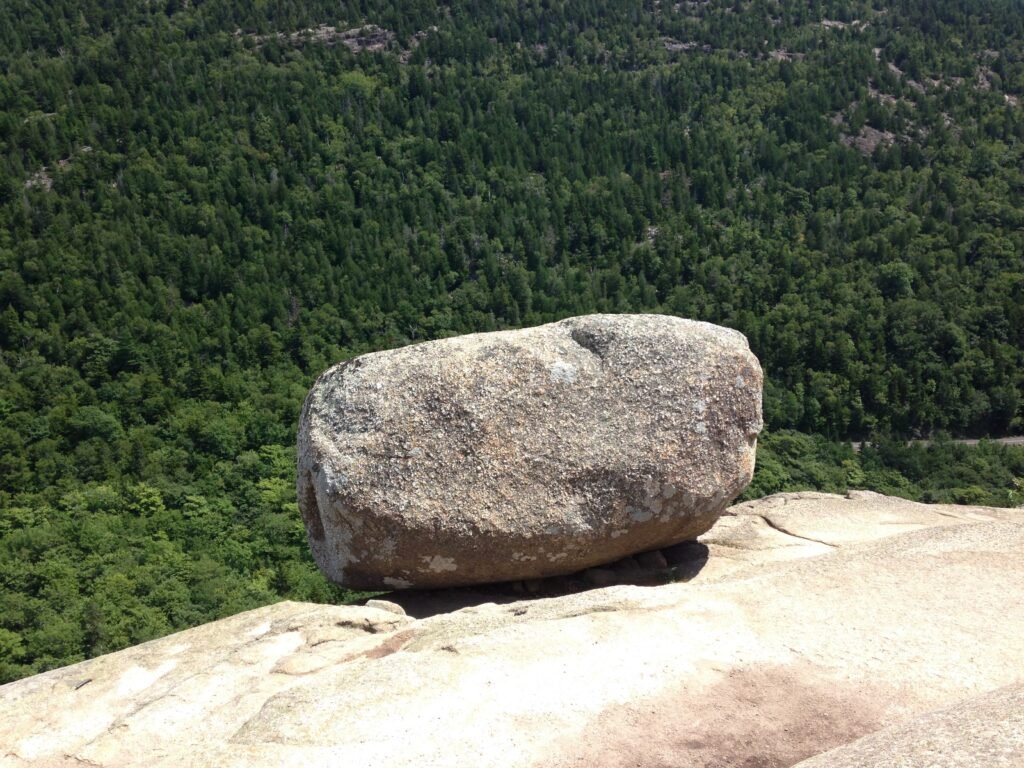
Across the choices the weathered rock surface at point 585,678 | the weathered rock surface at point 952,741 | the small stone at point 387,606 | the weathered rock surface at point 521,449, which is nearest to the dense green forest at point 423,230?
the small stone at point 387,606

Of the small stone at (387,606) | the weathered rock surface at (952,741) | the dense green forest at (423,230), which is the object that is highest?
the weathered rock surface at (952,741)

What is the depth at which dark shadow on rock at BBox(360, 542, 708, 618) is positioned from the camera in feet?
54.9

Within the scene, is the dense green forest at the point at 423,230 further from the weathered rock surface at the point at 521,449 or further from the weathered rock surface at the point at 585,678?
the weathered rock surface at the point at 585,678

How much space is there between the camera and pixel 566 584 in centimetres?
1741

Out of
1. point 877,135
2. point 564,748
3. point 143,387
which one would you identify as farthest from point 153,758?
point 877,135

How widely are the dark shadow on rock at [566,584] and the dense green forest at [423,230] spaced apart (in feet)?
77.6

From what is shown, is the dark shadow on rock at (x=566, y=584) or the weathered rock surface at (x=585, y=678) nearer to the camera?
the weathered rock surface at (x=585, y=678)

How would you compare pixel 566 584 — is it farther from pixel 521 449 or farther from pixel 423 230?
pixel 423 230

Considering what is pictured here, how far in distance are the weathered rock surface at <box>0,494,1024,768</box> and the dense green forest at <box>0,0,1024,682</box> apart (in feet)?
86.2

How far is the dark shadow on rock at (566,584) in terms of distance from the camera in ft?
54.9

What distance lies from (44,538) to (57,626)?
16762 millimetres

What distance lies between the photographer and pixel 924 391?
87000 mm

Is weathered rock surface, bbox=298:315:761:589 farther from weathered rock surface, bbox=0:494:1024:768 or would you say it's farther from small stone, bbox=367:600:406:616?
weathered rock surface, bbox=0:494:1024:768

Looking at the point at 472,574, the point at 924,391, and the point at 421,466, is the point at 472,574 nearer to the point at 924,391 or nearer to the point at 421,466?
the point at 421,466
